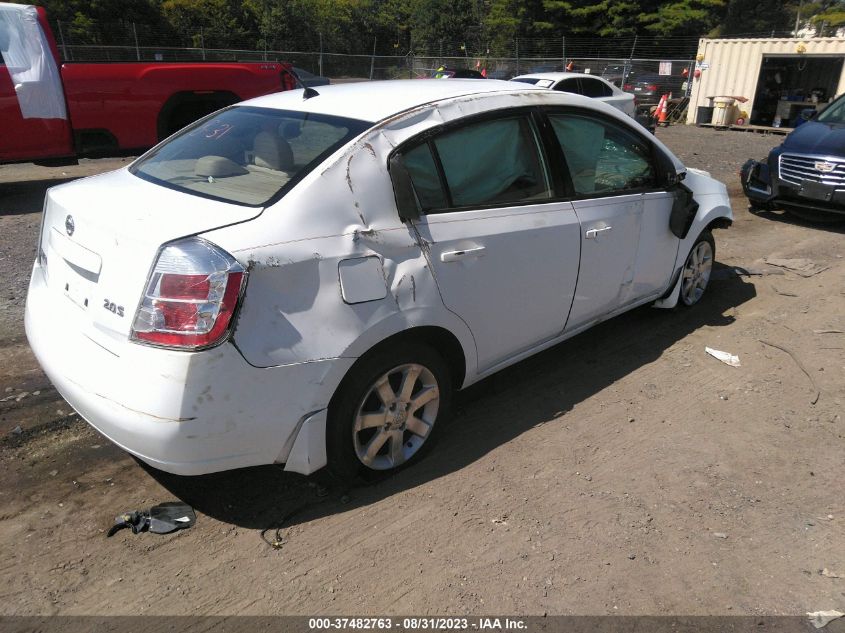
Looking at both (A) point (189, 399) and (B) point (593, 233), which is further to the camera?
(B) point (593, 233)

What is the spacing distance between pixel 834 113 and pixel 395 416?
28.6ft

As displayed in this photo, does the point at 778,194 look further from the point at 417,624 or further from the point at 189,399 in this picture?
the point at 189,399

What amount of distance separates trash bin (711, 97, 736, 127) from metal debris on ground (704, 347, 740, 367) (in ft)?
62.7

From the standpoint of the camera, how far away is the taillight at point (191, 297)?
236 centimetres

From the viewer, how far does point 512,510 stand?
2990mm

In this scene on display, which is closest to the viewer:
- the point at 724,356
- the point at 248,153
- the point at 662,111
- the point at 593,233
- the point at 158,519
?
the point at 158,519

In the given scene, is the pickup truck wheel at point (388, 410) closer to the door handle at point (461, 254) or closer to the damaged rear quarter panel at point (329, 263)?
the damaged rear quarter panel at point (329, 263)

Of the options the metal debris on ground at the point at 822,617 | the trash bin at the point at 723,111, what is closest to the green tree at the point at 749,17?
the trash bin at the point at 723,111

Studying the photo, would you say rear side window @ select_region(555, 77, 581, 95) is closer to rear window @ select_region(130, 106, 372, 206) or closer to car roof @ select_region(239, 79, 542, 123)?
car roof @ select_region(239, 79, 542, 123)

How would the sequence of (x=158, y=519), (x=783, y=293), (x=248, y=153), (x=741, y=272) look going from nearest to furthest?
(x=158, y=519) → (x=248, y=153) → (x=783, y=293) → (x=741, y=272)

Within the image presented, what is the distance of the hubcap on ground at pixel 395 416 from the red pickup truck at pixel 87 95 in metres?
7.56

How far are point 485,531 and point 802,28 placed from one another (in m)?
66.5

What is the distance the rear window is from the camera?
2.83m

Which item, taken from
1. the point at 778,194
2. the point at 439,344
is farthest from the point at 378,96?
the point at 778,194
